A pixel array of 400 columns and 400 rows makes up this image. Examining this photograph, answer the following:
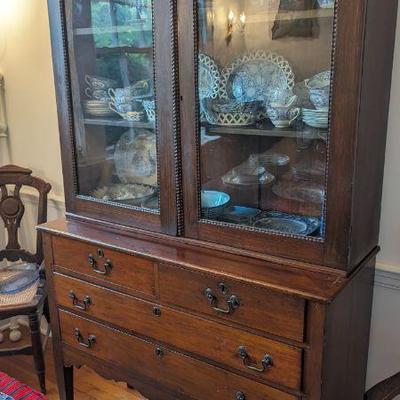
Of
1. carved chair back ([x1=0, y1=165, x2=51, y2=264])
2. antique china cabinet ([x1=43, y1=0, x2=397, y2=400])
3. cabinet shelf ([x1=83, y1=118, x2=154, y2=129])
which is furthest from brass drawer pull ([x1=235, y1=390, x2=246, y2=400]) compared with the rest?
carved chair back ([x1=0, y1=165, x2=51, y2=264])

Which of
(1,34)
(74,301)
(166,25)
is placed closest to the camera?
(166,25)

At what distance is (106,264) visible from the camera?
1.56 metres

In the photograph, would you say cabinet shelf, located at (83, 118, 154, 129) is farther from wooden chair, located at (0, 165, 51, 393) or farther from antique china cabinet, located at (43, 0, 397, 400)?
wooden chair, located at (0, 165, 51, 393)

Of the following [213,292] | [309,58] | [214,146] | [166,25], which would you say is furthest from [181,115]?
[213,292]

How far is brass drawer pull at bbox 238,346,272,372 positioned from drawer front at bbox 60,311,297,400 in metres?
0.05

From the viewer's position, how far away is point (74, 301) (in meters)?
1.69

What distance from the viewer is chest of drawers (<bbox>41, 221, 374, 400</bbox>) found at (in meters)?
1.23

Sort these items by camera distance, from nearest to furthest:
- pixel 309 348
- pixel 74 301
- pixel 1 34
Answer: pixel 309 348, pixel 74 301, pixel 1 34

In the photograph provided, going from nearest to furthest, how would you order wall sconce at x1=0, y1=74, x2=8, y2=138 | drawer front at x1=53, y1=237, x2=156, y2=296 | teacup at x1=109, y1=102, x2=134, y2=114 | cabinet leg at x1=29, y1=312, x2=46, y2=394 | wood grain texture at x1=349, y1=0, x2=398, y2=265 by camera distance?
wood grain texture at x1=349, y1=0, x2=398, y2=265, drawer front at x1=53, y1=237, x2=156, y2=296, teacup at x1=109, y1=102, x2=134, y2=114, cabinet leg at x1=29, y1=312, x2=46, y2=394, wall sconce at x1=0, y1=74, x2=8, y2=138

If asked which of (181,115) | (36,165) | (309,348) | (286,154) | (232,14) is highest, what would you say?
(232,14)

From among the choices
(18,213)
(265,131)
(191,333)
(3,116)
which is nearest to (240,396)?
(191,333)

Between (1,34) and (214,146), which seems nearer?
(214,146)

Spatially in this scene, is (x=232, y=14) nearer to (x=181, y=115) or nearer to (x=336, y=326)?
(x=181, y=115)

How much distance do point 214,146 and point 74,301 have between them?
0.77 m
